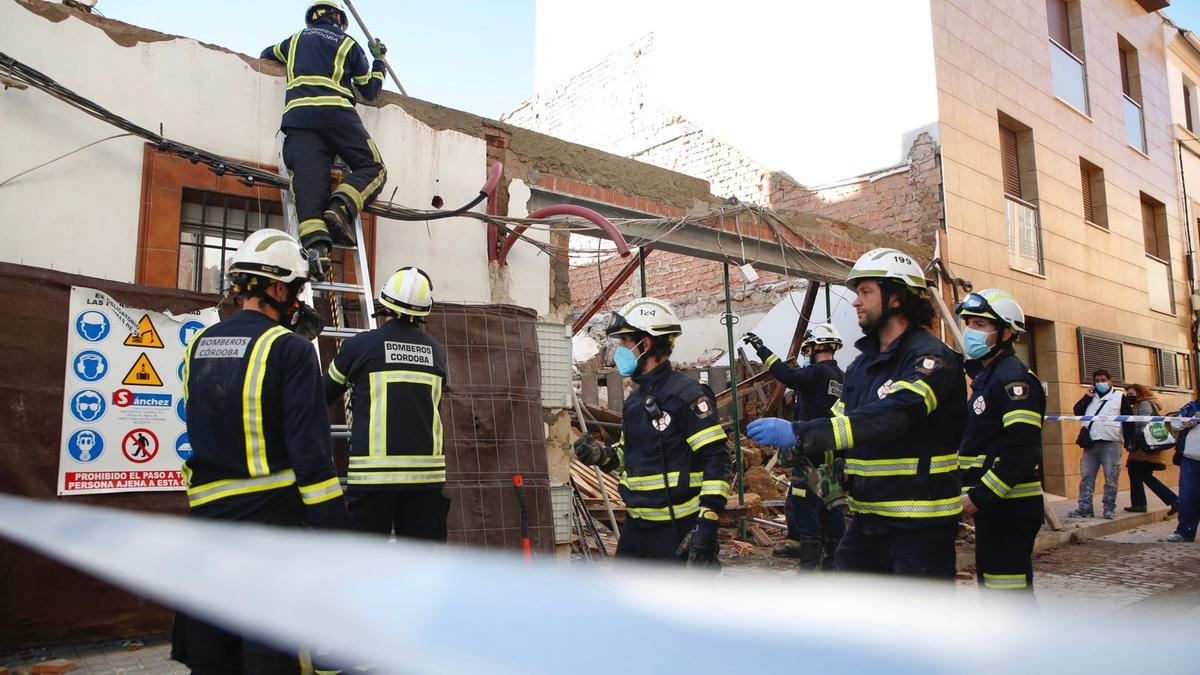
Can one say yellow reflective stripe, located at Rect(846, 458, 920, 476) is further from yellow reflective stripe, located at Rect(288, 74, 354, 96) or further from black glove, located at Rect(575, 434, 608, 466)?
yellow reflective stripe, located at Rect(288, 74, 354, 96)

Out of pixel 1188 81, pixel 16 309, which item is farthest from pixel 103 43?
pixel 1188 81

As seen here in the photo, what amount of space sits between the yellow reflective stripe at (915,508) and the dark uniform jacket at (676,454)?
817mm

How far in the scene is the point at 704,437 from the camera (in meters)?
4.01

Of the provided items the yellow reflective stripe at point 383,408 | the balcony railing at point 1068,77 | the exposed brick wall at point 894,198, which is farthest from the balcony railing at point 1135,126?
the yellow reflective stripe at point 383,408

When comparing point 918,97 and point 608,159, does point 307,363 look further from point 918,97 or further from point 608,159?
point 918,97

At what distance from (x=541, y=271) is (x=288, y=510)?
166 inches

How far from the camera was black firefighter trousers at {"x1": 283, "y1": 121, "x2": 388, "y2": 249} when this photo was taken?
16.2 ft

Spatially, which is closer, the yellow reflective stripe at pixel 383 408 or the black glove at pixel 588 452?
the yellow reflective stripe at pixel 383 408

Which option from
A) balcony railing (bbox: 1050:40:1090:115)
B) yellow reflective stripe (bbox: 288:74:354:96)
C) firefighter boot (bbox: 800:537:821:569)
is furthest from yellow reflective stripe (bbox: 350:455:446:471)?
balcony railing (bbox: 1050:40:1090:115)

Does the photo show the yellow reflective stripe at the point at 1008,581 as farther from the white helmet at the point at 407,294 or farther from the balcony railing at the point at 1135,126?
the balcony railing at the point at 1135,126

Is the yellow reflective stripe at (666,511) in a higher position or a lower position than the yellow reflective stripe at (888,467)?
lower

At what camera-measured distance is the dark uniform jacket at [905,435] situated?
310 centimetres

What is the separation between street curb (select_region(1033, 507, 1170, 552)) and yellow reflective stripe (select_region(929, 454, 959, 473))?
5469 mm

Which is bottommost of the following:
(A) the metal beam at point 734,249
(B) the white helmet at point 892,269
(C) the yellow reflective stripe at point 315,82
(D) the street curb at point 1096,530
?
(D) the street curb at point 1096,530
